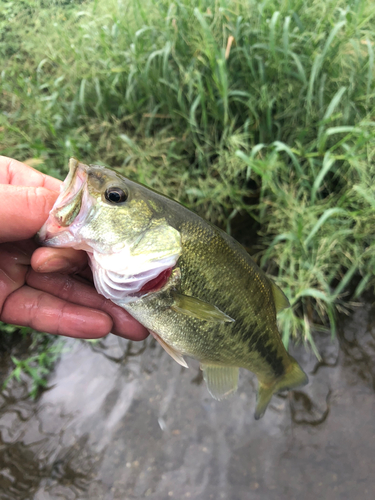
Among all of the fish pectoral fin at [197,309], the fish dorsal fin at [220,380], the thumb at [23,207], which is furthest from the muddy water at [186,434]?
the thumb at [23,207]

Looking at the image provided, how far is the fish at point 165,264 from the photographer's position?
4.69 feet

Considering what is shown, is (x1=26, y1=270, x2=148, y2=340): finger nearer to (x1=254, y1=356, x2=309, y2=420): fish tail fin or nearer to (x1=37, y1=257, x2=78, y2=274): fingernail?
(x1=37, y1=257, x2=78, y2=274): fingernail

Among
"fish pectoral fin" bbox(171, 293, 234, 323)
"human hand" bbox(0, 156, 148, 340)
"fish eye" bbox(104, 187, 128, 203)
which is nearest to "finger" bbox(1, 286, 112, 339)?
"human hand" bbox(0, 156, 148, 340)

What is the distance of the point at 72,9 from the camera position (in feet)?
13.1

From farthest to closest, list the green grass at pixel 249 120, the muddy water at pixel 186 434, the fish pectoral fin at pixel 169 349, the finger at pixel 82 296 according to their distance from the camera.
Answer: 1. the green grass at pixel 249 120
2. the muddy water at pixel 186 434
3. the finger at pixel 82 296
4. the fish pectoral fin at pixel 169 349

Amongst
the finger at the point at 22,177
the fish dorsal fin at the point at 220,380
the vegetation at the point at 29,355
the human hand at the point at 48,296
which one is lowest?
the vegetation at the point at 29,355

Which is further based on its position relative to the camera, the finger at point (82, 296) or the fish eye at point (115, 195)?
the finger at point (82, 296)

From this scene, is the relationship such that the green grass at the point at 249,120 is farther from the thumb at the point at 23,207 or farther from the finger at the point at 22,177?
the thumb at the point at 23,207

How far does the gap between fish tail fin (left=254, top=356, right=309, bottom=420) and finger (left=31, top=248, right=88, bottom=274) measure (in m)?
1.29

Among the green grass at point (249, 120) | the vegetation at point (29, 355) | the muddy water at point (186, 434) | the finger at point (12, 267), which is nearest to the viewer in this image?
the finger at point (12, 267)

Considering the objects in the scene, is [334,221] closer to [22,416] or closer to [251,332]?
[251,332]

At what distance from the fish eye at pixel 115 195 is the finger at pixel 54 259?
0.33 m

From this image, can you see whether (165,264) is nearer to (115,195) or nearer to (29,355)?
(115,195)

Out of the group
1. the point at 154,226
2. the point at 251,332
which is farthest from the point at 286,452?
the point at 154,226
